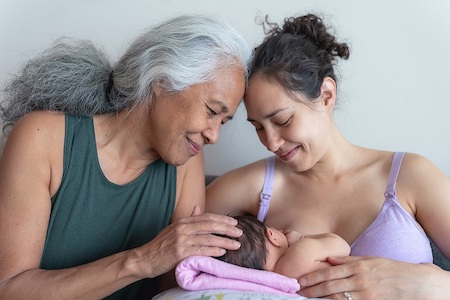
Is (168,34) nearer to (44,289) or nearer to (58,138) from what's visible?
(58,138)

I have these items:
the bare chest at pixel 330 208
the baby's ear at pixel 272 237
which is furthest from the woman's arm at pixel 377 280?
the bare chest at pixel 330 208

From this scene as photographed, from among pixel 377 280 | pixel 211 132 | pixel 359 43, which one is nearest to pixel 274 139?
pixel 211 132

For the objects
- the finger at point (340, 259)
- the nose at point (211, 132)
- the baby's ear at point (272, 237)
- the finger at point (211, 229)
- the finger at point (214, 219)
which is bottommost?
the finger at point (340, 259)

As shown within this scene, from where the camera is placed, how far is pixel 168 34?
203cm

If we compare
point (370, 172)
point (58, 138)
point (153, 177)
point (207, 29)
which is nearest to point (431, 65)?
point (370, 172)

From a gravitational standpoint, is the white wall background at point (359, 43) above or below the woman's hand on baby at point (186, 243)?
above

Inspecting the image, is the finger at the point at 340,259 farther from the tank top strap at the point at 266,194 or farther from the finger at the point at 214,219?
the tank top strap at the point at 266,194

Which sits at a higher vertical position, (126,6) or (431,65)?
(126,6)

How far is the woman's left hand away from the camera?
→ 1832 mm

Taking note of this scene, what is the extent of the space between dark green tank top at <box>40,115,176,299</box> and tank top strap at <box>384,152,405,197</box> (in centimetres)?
72

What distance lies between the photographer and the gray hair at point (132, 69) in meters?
1.98

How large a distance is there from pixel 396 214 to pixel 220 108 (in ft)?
2.05

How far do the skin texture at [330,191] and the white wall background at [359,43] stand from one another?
38cm

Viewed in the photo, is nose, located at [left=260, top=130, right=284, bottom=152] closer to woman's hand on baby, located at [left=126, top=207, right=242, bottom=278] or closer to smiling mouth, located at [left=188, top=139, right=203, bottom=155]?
smiling mouth, located at [left=188, top=139, right=203, bottom=155]
